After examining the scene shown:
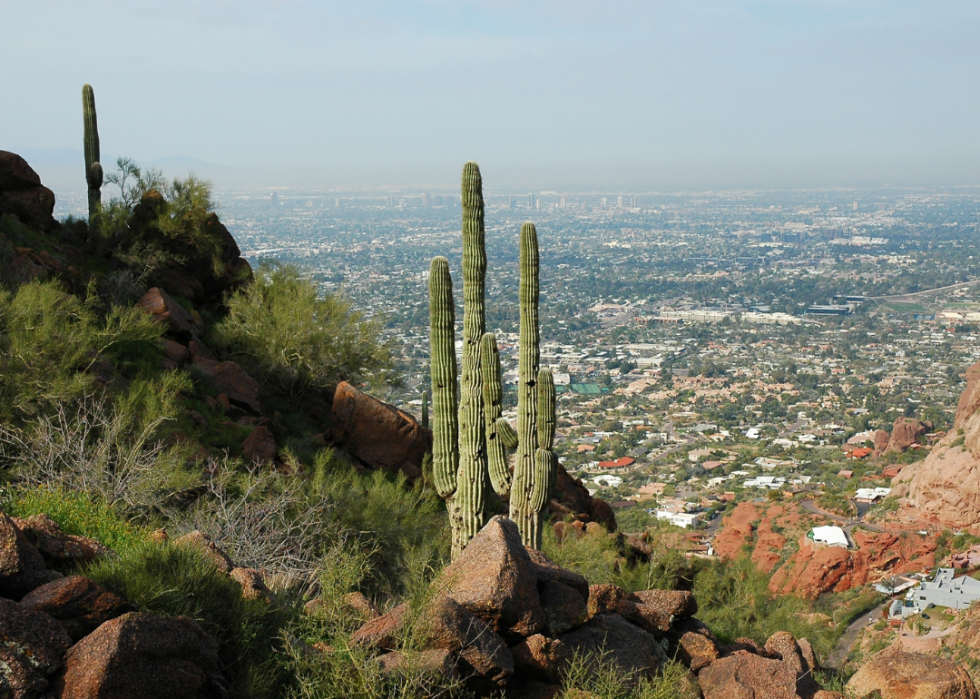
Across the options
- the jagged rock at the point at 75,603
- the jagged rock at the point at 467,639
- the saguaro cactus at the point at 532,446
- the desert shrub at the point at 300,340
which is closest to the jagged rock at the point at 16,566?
the jagged rock at the point at 75,603

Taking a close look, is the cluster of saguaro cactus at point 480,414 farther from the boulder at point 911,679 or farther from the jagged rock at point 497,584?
the boulder at point 911,679

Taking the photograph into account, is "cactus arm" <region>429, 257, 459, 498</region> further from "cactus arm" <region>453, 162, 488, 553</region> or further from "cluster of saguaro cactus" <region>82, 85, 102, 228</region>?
"cluster of saguaro cactus" <region>82, 85, 102, 228</region>

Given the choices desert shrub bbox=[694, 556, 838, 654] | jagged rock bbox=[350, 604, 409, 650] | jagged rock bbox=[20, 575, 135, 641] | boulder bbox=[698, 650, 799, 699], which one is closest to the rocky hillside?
desert shrub bbox=[694, 556, 838, 654]

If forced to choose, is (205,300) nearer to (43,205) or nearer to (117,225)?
(117,225)

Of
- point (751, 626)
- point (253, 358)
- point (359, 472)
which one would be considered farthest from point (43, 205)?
point (751, 626)

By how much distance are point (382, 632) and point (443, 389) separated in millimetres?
4191

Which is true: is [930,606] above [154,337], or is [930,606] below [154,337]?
below

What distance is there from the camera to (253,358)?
13516 millimetres

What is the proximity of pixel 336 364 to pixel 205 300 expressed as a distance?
317cm

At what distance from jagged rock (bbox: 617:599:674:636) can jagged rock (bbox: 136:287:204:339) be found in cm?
836

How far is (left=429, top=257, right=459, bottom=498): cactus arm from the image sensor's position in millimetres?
8797

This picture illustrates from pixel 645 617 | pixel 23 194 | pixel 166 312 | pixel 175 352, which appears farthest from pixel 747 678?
pixel 23 194

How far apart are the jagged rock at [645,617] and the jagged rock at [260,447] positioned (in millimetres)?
5279

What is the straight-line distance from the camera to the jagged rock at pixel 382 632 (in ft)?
15.3
